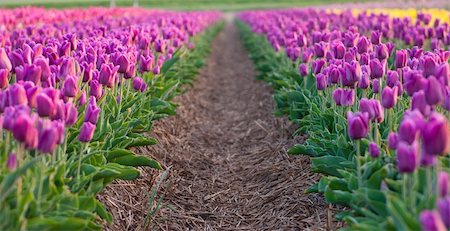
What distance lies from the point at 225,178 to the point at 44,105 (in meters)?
2.80

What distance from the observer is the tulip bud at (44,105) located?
114 inches

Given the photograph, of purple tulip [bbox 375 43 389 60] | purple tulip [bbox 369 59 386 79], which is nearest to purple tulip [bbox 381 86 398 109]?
purple tulip [bbox 369 59 386 79]

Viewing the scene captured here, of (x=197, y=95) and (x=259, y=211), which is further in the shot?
(x=197, y=95)

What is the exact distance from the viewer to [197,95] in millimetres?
9219

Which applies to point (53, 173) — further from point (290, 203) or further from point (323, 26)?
point (323, 26)

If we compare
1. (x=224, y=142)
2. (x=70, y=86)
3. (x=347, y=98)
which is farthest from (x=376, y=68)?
(x=224, y=142)

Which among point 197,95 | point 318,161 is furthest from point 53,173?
point 197,95

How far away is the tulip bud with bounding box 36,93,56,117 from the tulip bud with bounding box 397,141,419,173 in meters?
1.60

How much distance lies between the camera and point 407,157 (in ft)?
8.03

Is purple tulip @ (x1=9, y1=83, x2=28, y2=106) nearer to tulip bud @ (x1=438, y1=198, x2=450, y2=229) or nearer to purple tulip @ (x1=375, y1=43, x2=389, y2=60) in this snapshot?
tulip bud @ (x1=438, y1=198, x2=450, y2=229)

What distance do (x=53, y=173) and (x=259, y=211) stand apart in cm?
207

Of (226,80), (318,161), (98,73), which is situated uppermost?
(98,73)

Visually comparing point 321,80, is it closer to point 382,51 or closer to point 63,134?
point 382,51

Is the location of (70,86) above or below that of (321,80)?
above
